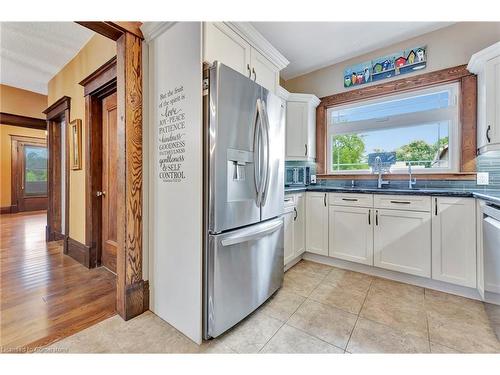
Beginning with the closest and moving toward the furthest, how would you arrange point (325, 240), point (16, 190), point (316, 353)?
point (316, 353) < point (325, 240) < point (16, 190)

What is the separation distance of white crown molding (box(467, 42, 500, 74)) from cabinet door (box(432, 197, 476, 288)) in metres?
1.26

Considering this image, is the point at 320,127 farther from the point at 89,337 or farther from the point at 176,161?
the point at 89,337

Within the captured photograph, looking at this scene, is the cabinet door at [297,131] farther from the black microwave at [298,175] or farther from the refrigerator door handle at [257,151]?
the refrigerator door handle at [257,151]

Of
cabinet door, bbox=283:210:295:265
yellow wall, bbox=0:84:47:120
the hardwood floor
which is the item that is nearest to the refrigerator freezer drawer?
cabinet door, bbox=283:210:295:265

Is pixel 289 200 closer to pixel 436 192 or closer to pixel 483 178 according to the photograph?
pixel 436 192

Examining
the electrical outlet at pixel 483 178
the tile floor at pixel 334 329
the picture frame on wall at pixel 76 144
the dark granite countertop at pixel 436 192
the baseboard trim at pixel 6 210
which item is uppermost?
the picture frame on wall at pixel 76 144

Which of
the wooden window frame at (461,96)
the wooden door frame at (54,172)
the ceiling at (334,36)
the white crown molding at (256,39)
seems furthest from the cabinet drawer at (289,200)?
the wooden door frame at (54,172)

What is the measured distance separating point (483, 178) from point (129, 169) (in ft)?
10.8

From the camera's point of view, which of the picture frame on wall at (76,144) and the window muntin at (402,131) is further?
the picture frame on wall at (76,144)

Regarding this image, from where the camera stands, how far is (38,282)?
7.30ft

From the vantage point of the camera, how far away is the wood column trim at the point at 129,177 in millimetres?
1678
